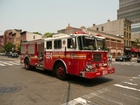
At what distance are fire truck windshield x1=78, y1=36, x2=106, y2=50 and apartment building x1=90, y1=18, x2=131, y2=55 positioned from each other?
146 feet

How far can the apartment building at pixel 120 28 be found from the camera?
A: 50.6 meters

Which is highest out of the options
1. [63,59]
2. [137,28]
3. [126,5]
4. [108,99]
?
[126,5]

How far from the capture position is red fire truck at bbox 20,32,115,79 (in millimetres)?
6605

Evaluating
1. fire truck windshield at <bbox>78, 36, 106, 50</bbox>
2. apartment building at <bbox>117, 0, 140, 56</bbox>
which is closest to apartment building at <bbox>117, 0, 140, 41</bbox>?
apartment building at <bbox>117, 0, 140, 56</bbox>

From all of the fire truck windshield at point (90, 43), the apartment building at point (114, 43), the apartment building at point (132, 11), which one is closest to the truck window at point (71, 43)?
the fire truck windshield at point (90, 43)

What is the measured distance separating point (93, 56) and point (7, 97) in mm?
4458

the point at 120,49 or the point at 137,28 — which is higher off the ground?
the point at 137,28

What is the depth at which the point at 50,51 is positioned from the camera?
8758 millimetres

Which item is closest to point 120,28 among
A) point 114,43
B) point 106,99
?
point 114,43

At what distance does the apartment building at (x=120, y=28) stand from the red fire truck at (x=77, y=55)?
4485 cm

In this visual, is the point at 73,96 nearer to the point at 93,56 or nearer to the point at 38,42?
the point at 93,56

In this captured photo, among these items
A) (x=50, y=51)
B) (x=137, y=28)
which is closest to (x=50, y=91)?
(x=50, y=51)

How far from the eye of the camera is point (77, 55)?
675 cm

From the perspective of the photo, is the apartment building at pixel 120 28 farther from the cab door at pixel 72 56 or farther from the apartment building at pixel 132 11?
the cab door at pixel 72 56
